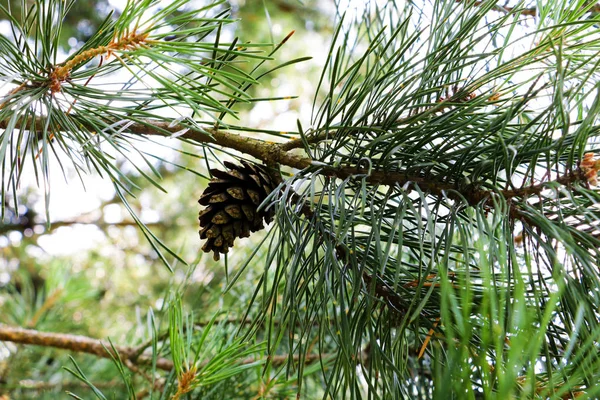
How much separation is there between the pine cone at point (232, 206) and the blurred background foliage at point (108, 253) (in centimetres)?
22

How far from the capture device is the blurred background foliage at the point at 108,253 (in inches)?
36.9

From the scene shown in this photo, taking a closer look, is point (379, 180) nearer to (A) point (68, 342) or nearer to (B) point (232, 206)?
(B) point (232, 206)

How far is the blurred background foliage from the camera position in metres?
0.94

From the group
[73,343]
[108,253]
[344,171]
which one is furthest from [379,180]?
[108,253]

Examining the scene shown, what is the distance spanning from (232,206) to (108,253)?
2.10m

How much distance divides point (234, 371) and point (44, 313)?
78 cm

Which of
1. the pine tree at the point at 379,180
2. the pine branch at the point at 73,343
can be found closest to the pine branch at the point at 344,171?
the pine tree at the point at 379,180

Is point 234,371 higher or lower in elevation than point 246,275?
lower

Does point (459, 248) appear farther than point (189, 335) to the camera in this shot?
No

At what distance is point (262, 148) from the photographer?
→ 0.39 meters

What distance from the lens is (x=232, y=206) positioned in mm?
370

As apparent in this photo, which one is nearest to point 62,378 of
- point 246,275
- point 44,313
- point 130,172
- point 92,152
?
point 44,313

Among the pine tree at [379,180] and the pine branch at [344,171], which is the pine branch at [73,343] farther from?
the pine branch at [344,171]

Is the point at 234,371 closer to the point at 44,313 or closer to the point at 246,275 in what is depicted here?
the point at 246,275
